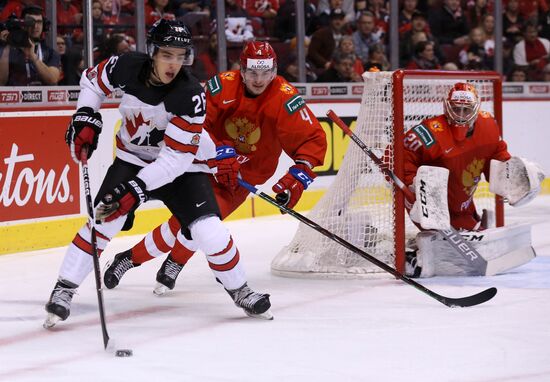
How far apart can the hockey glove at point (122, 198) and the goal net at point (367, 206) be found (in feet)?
4.84

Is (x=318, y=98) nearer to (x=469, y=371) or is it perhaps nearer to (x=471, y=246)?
(x=471, y=246)

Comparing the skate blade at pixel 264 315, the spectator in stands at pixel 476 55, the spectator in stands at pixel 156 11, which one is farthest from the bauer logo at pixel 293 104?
the spectator in stands at pixel 476 55

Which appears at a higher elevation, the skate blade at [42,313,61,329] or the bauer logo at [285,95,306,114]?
the bauer logo at [285,95,306,114]

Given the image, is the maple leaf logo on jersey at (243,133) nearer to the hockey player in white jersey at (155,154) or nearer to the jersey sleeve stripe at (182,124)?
the hockey player in white jersey at (155,154)

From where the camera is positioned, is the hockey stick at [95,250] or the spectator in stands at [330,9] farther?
the spectator in stands at [330,9]

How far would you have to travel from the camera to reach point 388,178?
16.8 ft

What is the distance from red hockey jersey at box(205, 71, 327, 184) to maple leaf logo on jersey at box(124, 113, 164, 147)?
67cm

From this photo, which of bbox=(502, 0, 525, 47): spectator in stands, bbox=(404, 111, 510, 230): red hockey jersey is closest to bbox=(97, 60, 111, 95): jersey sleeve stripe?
bbox=(404, 111, 510, 230): red hockey jersey

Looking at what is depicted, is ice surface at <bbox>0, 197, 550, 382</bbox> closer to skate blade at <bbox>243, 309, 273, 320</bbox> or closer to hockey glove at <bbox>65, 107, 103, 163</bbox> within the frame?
skate blade at <bbox>243, 309, 273, 320</bbox>

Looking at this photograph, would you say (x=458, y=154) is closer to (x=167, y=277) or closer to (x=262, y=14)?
(x=167, y=277)

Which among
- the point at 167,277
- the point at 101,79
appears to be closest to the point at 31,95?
the point at 167,277

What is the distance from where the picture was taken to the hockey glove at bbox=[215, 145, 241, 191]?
4.50 meters

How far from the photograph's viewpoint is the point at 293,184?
177 inches

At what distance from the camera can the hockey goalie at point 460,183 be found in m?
5.03
